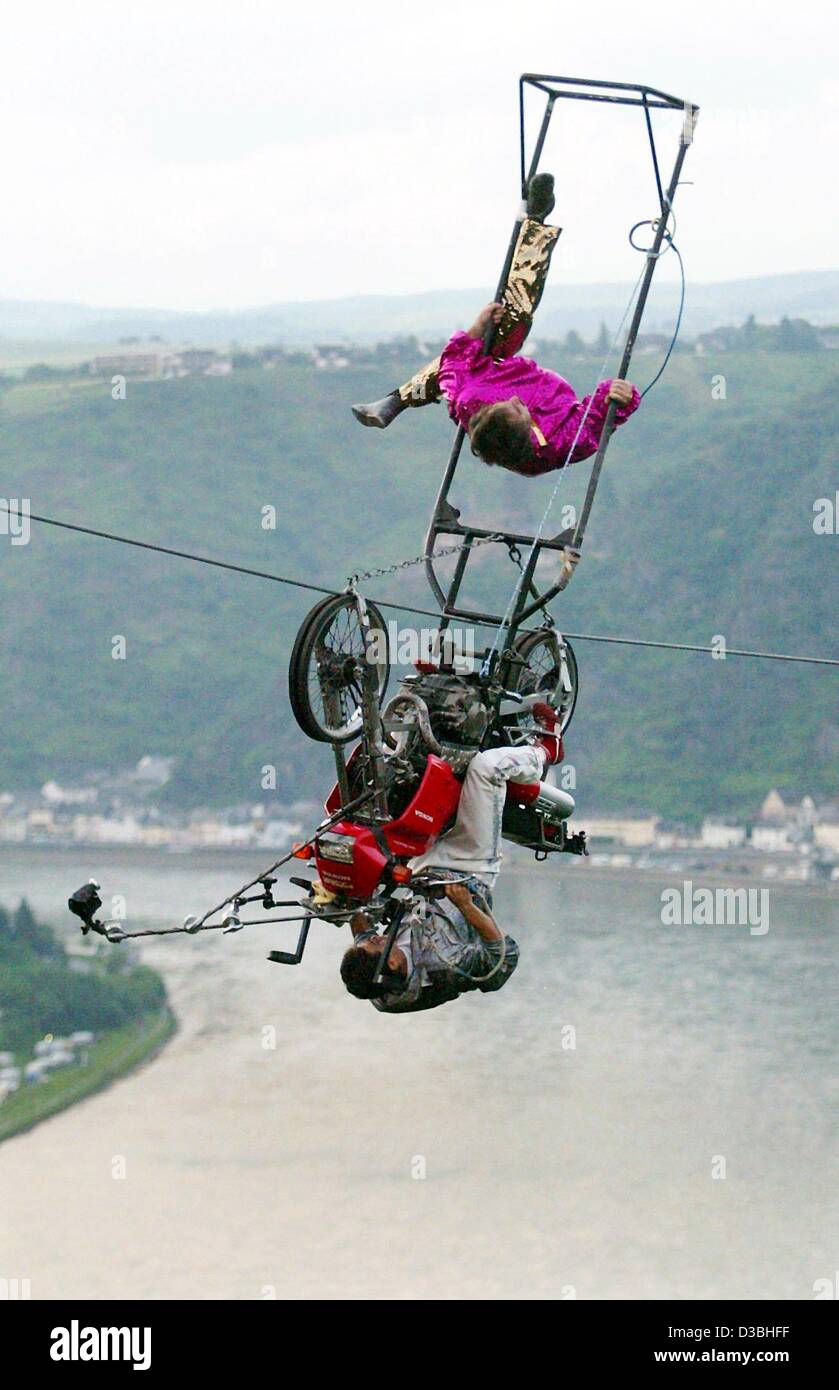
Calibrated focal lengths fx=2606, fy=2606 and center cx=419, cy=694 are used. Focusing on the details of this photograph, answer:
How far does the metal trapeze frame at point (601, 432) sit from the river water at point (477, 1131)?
96539 mm

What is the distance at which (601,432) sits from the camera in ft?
48.8

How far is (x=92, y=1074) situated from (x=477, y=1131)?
19.8m

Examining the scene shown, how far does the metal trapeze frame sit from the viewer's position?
14.6 metres

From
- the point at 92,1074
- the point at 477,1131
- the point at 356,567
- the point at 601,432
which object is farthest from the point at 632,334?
the point at 356,567

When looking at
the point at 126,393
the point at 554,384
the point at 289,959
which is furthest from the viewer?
the point at 126,393

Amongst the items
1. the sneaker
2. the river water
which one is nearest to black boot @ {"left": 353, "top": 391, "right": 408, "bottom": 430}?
the sneaker

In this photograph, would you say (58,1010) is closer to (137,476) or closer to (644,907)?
(644,907)

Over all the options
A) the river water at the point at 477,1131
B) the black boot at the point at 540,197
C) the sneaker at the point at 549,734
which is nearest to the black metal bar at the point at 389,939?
the sneaker at the point at 549,734

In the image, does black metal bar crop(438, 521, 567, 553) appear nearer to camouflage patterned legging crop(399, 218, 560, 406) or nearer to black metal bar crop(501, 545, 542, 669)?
black metal bar crop(501, 545, 542, 669)

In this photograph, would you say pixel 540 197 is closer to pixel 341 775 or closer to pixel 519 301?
pixel 519 301

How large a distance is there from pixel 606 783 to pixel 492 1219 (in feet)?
139

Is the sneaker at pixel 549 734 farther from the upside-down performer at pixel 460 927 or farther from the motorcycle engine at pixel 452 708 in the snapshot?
the motorcycle engine at pixel 452 708

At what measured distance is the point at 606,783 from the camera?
15238 cm
